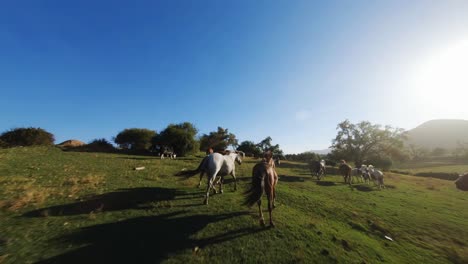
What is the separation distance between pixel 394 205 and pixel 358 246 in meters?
9.75

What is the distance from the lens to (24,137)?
31.8 metres

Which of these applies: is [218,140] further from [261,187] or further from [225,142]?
[261,187]

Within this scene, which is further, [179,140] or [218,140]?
[218,140]

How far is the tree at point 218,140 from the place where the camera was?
2050 inches

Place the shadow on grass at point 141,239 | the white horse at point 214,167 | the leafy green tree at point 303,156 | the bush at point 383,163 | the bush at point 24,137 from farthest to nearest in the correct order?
the leafy green tree at point 303,156, the bush at point 383,163, the bush at point 24,137, the white horse at point 214,167, the shadow on grass at point 141,239

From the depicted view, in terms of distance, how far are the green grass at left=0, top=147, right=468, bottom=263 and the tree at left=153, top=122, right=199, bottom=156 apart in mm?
22735

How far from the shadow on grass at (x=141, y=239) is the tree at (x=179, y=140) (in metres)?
28.1

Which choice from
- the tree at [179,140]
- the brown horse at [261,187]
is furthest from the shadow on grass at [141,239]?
the tree at [179,140]

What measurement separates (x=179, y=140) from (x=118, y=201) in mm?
26335

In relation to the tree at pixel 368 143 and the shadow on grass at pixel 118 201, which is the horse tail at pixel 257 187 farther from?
the tree at pixel 368 143

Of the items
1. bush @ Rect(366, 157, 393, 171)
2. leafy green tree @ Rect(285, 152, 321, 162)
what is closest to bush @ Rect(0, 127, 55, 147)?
leafy green tree @ Rect(285, 152, 321, 162)

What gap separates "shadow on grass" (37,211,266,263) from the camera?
4.63 metres

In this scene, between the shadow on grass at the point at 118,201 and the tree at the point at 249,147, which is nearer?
the shadow on grass at the point at 118,201

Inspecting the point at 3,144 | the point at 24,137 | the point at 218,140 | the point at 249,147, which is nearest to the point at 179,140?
the point at 218,140
